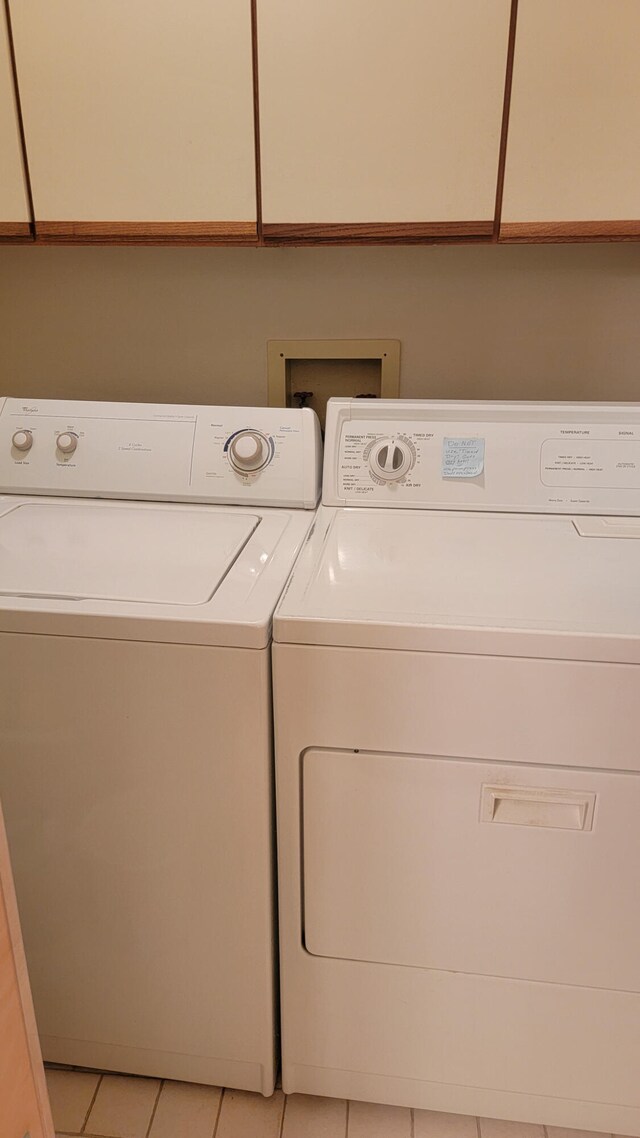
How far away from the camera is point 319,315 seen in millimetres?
1705

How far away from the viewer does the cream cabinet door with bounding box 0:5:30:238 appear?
1.29 meters

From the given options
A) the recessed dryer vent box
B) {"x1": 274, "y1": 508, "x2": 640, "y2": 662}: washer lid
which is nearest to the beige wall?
the recessed dryer vent box

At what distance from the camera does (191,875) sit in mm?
1231

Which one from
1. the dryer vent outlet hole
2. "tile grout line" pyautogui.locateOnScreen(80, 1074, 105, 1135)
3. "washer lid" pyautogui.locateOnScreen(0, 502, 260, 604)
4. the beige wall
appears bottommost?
"tile grout line" pyautogui.locateOnScreen(80, 1074, 105, 1135)

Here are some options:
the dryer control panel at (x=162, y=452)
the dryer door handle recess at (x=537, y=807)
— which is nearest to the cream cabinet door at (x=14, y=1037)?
the dryer door handle recess at (x=537, y=807)

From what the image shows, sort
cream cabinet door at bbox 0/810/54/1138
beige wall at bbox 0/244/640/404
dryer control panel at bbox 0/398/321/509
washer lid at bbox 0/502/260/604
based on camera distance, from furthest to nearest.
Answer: beige wall at bbox 0/244/640/404, dryer control panel at bbox 0/398/321/509, washer lid at bbox 0/502/260/604, cream cabinet door at bbox 0/810/54/1138

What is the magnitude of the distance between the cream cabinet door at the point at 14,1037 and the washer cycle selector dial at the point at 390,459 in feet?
3.18

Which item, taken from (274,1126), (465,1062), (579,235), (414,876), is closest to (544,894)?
(414,876)

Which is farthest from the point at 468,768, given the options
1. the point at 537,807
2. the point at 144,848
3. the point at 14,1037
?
the point at 14,1037

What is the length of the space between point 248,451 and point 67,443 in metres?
0.36

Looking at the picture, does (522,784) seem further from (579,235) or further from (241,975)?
(579,235)

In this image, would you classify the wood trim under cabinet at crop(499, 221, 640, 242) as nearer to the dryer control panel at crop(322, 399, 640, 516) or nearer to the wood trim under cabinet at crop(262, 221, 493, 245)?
the wood trim under cabinet at crop(262, 221, 493, 245)

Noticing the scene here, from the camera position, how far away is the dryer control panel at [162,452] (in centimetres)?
149

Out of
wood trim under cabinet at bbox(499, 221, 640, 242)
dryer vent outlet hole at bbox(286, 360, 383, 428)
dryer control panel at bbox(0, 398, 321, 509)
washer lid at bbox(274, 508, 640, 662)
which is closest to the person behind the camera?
washer lid at bbox(274, 508, 640, 662)
